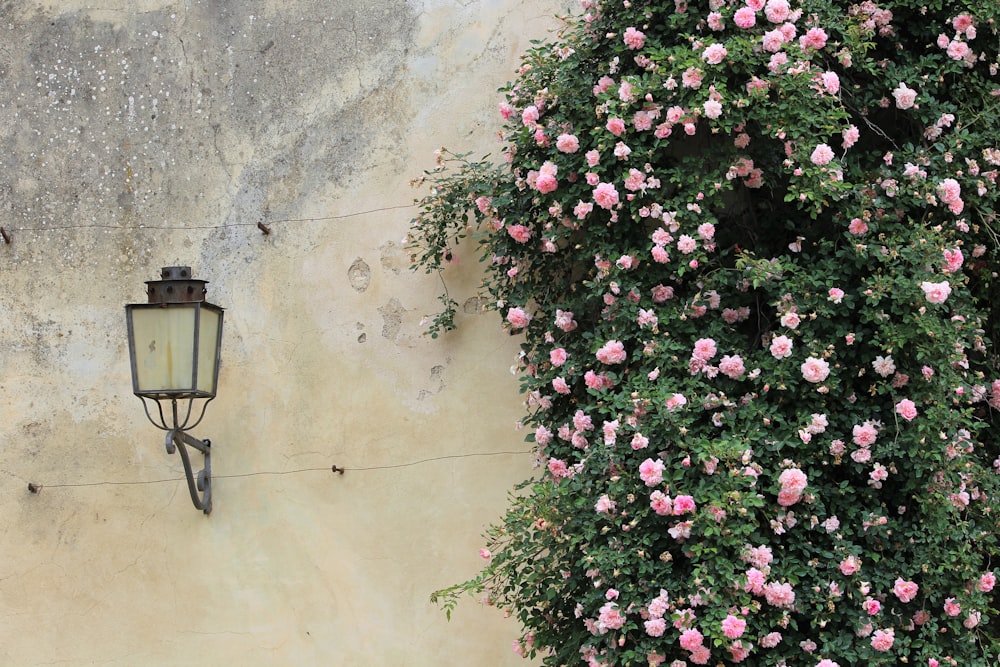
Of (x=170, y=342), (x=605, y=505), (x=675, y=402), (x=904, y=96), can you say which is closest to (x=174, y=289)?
(x=170, y=342)

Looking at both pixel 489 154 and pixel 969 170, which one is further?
pixel 489 154

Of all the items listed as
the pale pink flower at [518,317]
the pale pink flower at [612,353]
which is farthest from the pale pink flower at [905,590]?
the pale pink flower at [518,317]

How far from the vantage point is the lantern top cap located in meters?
3.89

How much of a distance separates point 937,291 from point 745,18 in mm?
1099

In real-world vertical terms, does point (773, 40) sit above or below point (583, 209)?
above

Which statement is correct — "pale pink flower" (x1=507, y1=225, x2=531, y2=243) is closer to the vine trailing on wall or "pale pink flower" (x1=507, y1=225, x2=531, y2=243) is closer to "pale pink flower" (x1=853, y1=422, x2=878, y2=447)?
the vine trailing on wall

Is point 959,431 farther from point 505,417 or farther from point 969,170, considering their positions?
point 505,417

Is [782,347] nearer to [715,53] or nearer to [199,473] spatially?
[715,53]

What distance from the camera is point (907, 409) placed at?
11.6ft

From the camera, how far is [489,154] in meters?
4.36

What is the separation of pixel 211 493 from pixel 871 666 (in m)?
2.54

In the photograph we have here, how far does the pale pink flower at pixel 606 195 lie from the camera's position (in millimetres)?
3818

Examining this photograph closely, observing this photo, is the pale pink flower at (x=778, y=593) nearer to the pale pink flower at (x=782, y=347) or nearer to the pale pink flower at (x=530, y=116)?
the pale pink flower at (x=782, y=347)

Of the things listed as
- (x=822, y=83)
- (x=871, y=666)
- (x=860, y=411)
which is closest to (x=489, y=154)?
(x=822, y=83)
